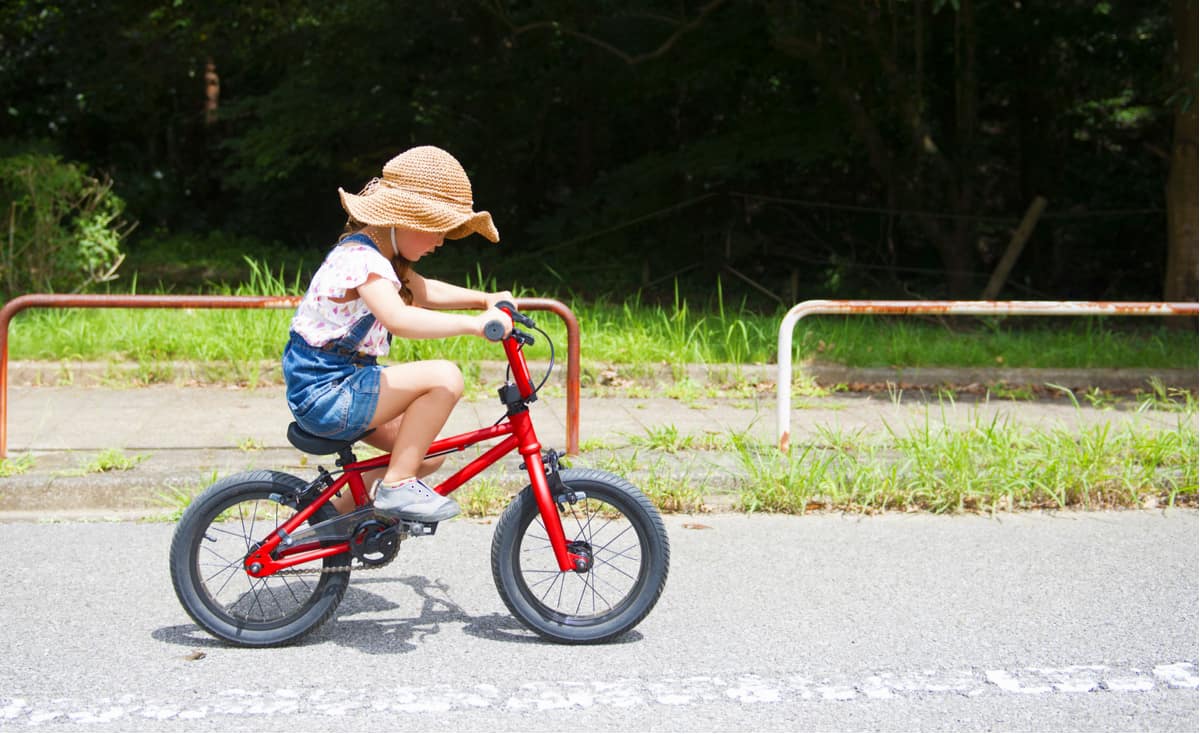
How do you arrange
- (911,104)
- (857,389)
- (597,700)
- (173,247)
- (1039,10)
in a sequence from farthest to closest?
(173,247) → (1039,10) → (911,104) → (857,389) → (597,700)

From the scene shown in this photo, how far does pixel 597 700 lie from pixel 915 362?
6628mm

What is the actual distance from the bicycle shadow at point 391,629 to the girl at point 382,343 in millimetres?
486

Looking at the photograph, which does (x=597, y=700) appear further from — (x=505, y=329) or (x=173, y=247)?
(x=173, y=247)

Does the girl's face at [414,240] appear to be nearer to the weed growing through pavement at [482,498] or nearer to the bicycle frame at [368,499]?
the bicycle frame at [368,499]

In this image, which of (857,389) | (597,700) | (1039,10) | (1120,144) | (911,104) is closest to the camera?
(597,700)

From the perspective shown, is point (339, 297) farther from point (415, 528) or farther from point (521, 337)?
point (415, 528)

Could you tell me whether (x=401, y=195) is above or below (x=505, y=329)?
above

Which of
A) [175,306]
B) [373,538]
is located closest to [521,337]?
[373,538]

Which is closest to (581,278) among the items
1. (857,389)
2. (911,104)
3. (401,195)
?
(911,104)

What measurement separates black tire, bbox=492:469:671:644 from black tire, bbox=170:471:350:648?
56cm

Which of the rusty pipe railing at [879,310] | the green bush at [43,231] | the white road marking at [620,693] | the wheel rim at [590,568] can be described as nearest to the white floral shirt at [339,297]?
the wheel rim at [590,568]

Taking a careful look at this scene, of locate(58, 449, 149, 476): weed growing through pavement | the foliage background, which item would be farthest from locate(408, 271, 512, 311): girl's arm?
the foliage background

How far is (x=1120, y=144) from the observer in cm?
1758

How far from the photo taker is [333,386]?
424 centimetres
